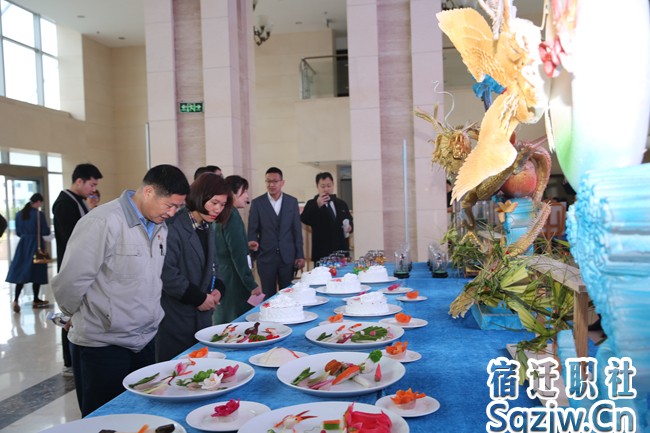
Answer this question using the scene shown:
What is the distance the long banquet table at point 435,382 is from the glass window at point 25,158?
38.0 ft

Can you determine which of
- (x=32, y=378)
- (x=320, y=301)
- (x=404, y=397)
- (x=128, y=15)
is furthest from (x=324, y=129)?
(x=404, y=397)

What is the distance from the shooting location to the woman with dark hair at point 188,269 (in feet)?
8.84

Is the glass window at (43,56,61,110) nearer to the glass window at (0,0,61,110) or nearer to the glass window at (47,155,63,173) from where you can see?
the glass window at (0,0,61,110)

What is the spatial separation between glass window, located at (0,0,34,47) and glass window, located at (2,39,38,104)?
0.58ft

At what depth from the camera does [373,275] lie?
3211mm

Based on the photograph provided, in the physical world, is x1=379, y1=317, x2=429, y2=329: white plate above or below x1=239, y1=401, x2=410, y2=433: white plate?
below

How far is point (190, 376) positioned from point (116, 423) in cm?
33

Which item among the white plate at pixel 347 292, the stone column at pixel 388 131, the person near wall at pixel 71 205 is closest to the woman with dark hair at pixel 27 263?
the person near wall at pixel 71 205

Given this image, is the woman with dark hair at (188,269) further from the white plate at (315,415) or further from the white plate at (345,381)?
the white plate at (315,415)

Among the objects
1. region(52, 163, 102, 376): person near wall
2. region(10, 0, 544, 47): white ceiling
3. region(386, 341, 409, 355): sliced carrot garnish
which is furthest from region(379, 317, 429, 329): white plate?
region(10, 0, 544, 47): white ceiling

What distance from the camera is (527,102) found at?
82cm

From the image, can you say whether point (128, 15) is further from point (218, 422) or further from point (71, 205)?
point (218, 422)

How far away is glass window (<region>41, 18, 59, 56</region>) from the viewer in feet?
40.8

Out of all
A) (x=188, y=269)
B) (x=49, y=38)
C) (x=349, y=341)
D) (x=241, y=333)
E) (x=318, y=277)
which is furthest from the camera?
(x=49, y=38)
